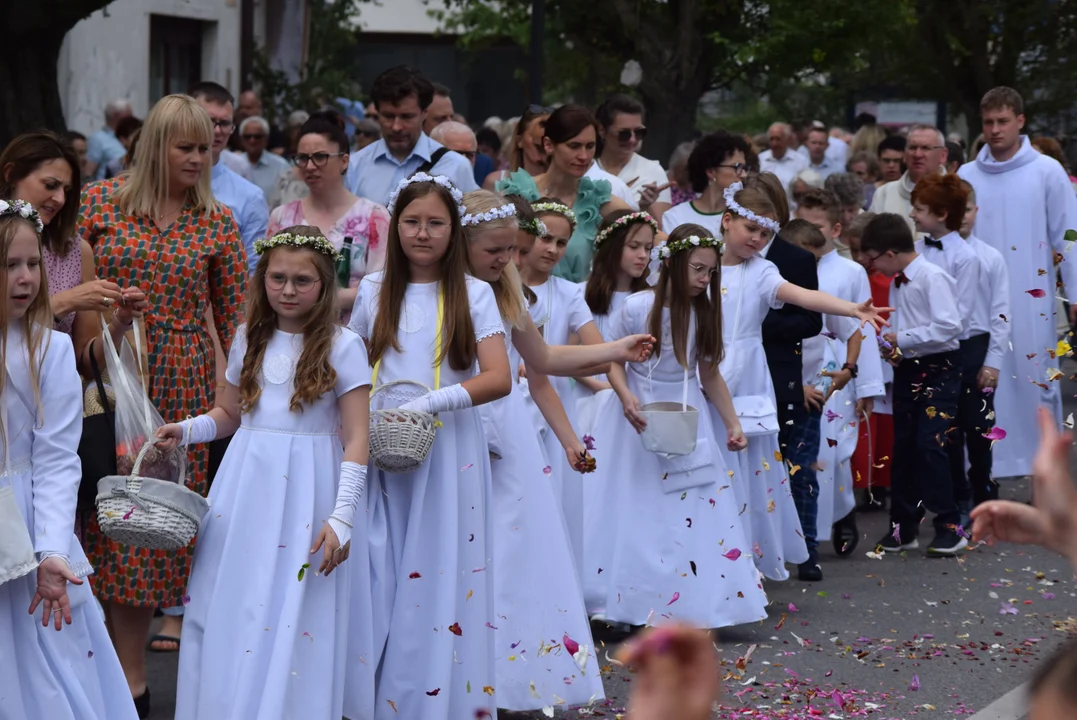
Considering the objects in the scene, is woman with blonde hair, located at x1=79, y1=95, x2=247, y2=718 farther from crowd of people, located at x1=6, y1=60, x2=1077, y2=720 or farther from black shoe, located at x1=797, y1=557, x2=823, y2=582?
black shoe, located at x1=797, y1=557, x2=823, y2=582

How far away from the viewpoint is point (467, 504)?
5.68 meters

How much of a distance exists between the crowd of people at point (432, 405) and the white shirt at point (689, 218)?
0.06ft

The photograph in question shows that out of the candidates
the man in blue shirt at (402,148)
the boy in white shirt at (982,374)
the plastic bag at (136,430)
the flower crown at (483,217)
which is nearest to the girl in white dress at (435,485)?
the flower crown at (483,217)

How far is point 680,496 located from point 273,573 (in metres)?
2.78

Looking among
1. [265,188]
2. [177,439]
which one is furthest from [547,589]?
[265,188]

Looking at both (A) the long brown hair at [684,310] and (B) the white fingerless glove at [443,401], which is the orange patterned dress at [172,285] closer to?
(B) the white fingerless glove at [443,401]

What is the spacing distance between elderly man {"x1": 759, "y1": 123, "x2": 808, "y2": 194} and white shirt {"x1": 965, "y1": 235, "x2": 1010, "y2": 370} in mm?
7205

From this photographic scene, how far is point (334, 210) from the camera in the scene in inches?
301

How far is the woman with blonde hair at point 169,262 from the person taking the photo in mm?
6191

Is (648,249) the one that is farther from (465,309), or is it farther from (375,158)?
(465,309)

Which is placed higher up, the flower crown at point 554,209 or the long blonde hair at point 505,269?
the flower crown at point 554,209

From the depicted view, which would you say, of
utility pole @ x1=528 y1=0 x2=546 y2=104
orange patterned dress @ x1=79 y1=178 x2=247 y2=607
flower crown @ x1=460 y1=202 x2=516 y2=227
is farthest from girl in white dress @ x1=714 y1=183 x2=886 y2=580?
utility pole @ x1=528 y1=0 x2=546 y2=104

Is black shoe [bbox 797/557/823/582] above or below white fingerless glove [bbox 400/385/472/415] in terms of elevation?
below

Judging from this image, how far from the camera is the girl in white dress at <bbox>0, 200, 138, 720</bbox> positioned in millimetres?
4453
